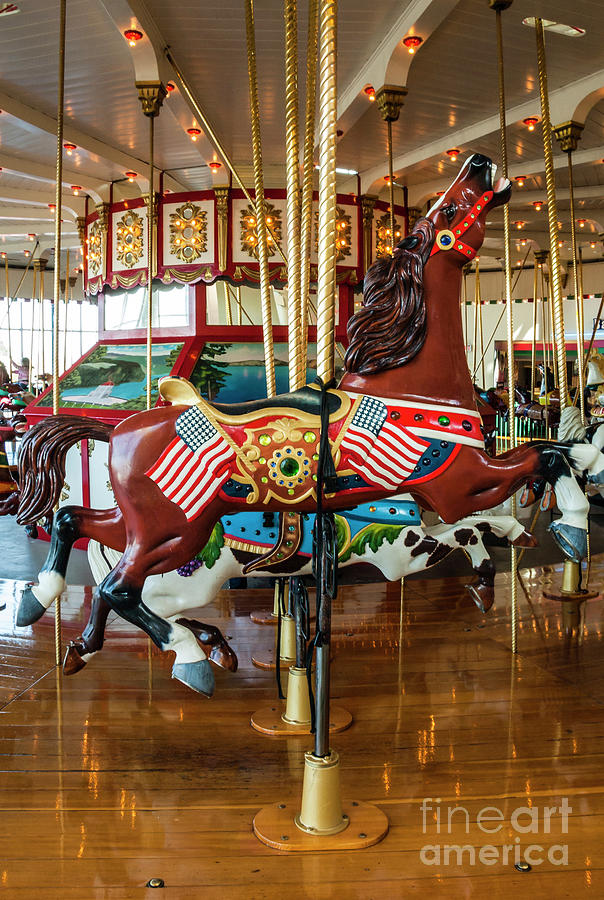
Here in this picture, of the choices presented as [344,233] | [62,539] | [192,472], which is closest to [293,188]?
[192,472]

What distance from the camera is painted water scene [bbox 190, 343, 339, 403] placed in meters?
6.31

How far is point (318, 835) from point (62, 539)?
1.19 meters

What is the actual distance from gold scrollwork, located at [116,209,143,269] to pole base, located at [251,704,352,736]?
5541mm

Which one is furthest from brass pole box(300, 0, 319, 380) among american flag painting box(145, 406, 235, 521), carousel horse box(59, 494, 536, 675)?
carousel horse box(59, 494, 536, 675)

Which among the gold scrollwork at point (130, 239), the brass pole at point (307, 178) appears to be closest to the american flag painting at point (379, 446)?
the brass pole at point (307, 178)

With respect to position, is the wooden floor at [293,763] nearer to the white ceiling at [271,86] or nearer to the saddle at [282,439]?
the saddle at [282,439]

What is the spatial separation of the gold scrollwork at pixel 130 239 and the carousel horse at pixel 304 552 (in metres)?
5.27

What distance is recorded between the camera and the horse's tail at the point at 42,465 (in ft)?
7.77

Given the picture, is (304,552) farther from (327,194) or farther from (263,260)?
(327,194)

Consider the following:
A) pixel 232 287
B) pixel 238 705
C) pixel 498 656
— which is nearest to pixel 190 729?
pixel 238 705

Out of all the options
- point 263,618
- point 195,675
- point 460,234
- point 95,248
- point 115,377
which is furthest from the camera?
point 95,248

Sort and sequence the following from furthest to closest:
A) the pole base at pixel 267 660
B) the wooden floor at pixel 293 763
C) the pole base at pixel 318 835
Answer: the pole base at pixel 267 660, the pole base at pixel 318 835, the wooden floor at pixel 293 763

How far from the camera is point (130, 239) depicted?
731 centimetres

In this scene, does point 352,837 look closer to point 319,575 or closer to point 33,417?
point 319,575
